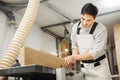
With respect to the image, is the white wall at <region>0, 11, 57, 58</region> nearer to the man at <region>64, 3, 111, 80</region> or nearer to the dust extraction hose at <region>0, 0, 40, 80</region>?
the dust extraction hose at <region>0, 0, 40, 80</region>

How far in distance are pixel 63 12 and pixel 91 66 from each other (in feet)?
7.01

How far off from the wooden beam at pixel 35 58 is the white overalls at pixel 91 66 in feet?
0.86

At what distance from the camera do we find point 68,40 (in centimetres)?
427

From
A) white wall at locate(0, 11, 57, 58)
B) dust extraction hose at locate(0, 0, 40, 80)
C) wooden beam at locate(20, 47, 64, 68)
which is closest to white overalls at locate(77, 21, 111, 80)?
wooden beam at locate(20, 47, 64, 68)

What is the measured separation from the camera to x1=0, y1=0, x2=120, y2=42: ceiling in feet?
11.0

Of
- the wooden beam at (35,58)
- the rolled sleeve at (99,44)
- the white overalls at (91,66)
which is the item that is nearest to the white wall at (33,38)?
the wooden beam at (35,58)

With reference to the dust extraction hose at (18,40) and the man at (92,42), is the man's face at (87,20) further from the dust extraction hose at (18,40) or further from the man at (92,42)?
the dust extraction hose at (18,40)

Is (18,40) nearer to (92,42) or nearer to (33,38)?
(92,42)

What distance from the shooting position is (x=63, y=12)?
12.3 feet

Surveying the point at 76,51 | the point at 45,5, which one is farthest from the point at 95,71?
the point at 45,5

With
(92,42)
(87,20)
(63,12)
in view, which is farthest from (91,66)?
(63,12)

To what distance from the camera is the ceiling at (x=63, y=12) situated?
335 centimetres

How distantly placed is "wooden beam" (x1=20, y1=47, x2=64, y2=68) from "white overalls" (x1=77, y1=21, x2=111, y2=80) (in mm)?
262

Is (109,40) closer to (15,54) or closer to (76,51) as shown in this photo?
(76,51)
